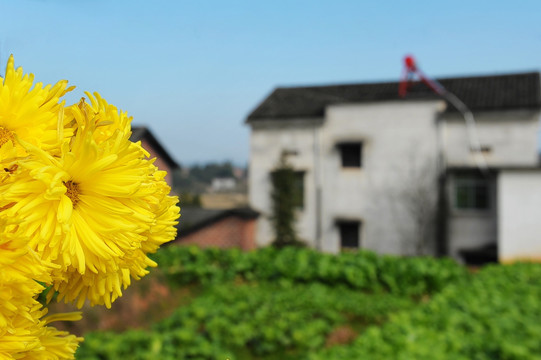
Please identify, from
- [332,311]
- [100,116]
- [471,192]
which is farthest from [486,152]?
[100,116]

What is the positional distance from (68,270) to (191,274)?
8352 mm

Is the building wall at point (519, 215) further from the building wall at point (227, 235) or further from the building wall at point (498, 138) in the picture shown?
the building wall at point (227, 235)

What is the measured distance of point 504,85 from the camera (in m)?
15.7

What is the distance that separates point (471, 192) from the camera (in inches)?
567

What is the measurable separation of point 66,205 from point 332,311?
21.1ft

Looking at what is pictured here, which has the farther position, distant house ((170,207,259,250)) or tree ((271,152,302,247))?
Answer: tree ((271,152,302,247))

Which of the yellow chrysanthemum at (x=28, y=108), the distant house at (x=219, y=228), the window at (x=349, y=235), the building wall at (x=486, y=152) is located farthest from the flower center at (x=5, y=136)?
the window at (x=349, y=235)

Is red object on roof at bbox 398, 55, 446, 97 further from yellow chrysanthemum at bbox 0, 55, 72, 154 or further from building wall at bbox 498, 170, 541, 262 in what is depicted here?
yellow chrysanthemum at bbox 0, 55, 72, 154

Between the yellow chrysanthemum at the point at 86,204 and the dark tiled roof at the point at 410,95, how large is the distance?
15.3 metres

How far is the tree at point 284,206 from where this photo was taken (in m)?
15.3

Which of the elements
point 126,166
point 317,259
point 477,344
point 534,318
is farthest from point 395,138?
point 126,166

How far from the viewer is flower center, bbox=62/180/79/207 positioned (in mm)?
442

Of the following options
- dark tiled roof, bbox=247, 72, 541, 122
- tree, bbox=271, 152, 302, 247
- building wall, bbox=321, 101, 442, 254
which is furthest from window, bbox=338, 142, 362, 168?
tree, bbox=271, 152, 302, 247

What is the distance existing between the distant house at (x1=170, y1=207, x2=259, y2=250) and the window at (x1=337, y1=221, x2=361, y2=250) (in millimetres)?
2698
